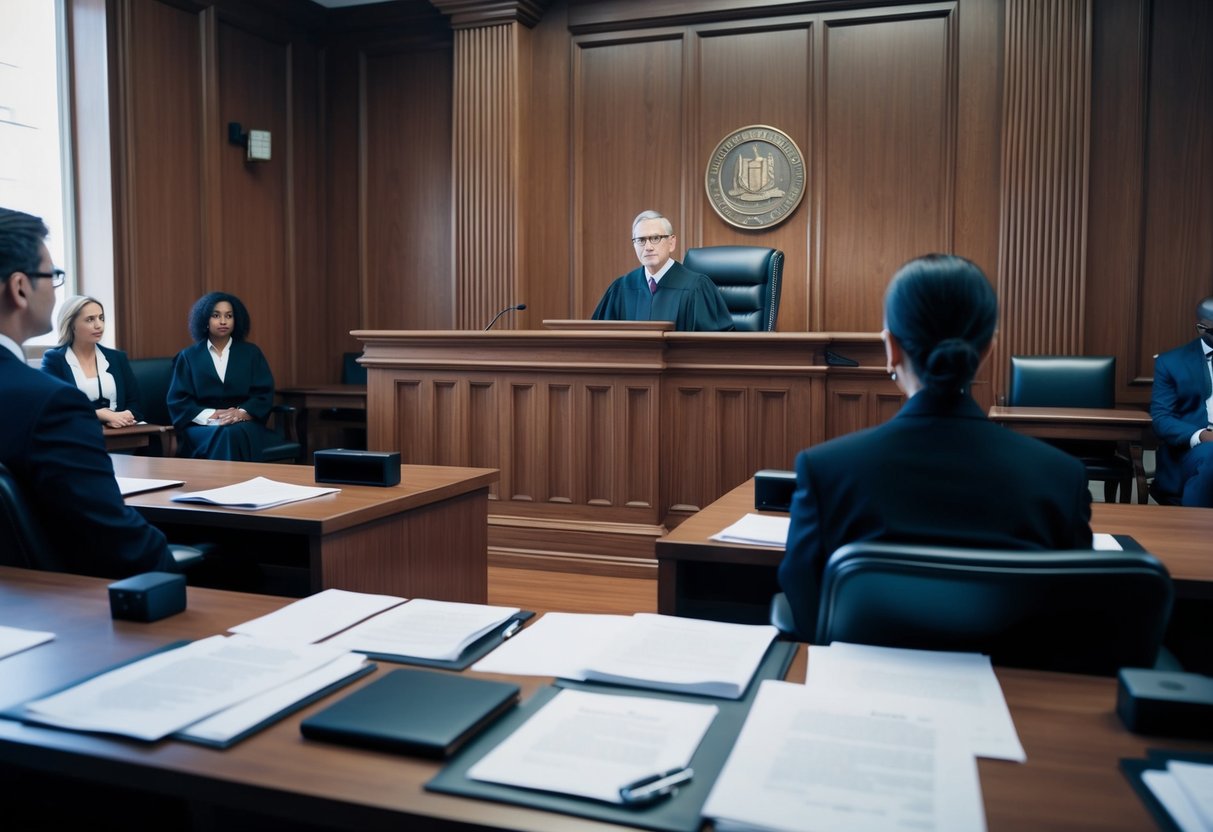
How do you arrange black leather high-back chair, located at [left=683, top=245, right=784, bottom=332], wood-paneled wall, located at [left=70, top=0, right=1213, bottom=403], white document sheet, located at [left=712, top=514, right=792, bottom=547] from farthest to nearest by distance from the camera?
wood-paneled wall, located at [left=70, top=0, right=1213, bottom=403] < black leather high-back chair, located at [left=683, top=245, right=784, bottom=332] < white document sheet, located at [left=712, top=514, right=792, bottom=547]

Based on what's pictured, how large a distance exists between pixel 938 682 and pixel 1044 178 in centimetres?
511

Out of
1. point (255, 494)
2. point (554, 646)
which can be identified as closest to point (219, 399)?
point (255, 494)

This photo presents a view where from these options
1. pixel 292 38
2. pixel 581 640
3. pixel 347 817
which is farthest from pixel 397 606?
pixel 292 38

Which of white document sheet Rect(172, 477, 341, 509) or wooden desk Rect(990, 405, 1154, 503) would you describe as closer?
white document sheet Rect(172, 477, 341, 509)

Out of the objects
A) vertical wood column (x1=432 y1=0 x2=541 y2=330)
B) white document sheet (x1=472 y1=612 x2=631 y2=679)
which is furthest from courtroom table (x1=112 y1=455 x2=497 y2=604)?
vertical wood column (x1=432 y1=0 x2=541 y2=330)

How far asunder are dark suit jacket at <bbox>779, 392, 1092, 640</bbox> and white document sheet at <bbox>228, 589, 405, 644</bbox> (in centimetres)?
66

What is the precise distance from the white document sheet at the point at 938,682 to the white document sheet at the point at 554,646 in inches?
10.8

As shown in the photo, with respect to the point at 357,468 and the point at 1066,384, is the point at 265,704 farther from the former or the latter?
the point at 1066,384

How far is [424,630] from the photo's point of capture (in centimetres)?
135

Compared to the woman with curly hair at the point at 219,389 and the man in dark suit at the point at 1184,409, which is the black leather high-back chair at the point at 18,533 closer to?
the woman with curly hair at the point at 219,389

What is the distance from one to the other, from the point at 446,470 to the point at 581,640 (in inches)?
70.8

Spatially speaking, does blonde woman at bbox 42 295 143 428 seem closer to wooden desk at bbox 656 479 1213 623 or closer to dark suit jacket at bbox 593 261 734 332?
dark suit jacket at bbox 593 261 734 332

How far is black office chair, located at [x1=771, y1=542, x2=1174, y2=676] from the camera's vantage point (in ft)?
3.70

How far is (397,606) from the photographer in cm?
151
